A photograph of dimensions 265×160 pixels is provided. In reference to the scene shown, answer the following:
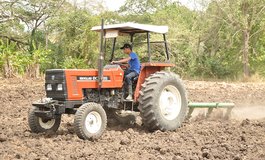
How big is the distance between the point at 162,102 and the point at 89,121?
1657mm

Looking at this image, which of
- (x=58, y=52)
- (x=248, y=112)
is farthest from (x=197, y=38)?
(x=248, y=112)

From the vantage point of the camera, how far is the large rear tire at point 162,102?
26.2 feet

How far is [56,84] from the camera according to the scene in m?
7.61

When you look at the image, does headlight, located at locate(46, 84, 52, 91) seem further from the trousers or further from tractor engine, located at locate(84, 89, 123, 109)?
the trousers

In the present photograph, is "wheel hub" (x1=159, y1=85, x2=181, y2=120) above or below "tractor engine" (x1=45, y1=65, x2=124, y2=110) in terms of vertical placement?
below

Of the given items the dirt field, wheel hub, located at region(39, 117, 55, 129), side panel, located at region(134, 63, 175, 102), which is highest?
side panel, located at region(134, 63, 175, 102)

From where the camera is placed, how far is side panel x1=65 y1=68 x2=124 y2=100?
24.8ft

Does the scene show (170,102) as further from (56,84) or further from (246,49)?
(246,49)

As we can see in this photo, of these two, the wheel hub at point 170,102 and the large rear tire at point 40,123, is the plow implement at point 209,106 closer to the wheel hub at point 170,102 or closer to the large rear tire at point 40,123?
the wheel hub at point 170,102

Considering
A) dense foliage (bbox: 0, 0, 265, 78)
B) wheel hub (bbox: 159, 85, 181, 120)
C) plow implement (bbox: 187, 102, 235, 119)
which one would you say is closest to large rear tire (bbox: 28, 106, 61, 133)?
wheel hub (bbox: 159, 85, 181, 120)

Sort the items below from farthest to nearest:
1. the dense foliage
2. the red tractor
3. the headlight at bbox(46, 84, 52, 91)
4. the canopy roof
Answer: the dense foliage
the canopy roof
the headlight at bbox(46, 84, 52, 91)
the red tractor

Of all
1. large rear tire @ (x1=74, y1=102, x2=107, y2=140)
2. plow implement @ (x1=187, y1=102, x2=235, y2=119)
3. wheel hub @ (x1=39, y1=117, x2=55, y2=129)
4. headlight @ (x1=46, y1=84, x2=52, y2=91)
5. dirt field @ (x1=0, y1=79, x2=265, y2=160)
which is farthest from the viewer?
plow implement @ (x1=187, y1=102, x2=235, y2=119)

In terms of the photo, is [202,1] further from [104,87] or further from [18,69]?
[104,87]

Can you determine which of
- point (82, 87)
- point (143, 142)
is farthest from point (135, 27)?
point (143, 142)
